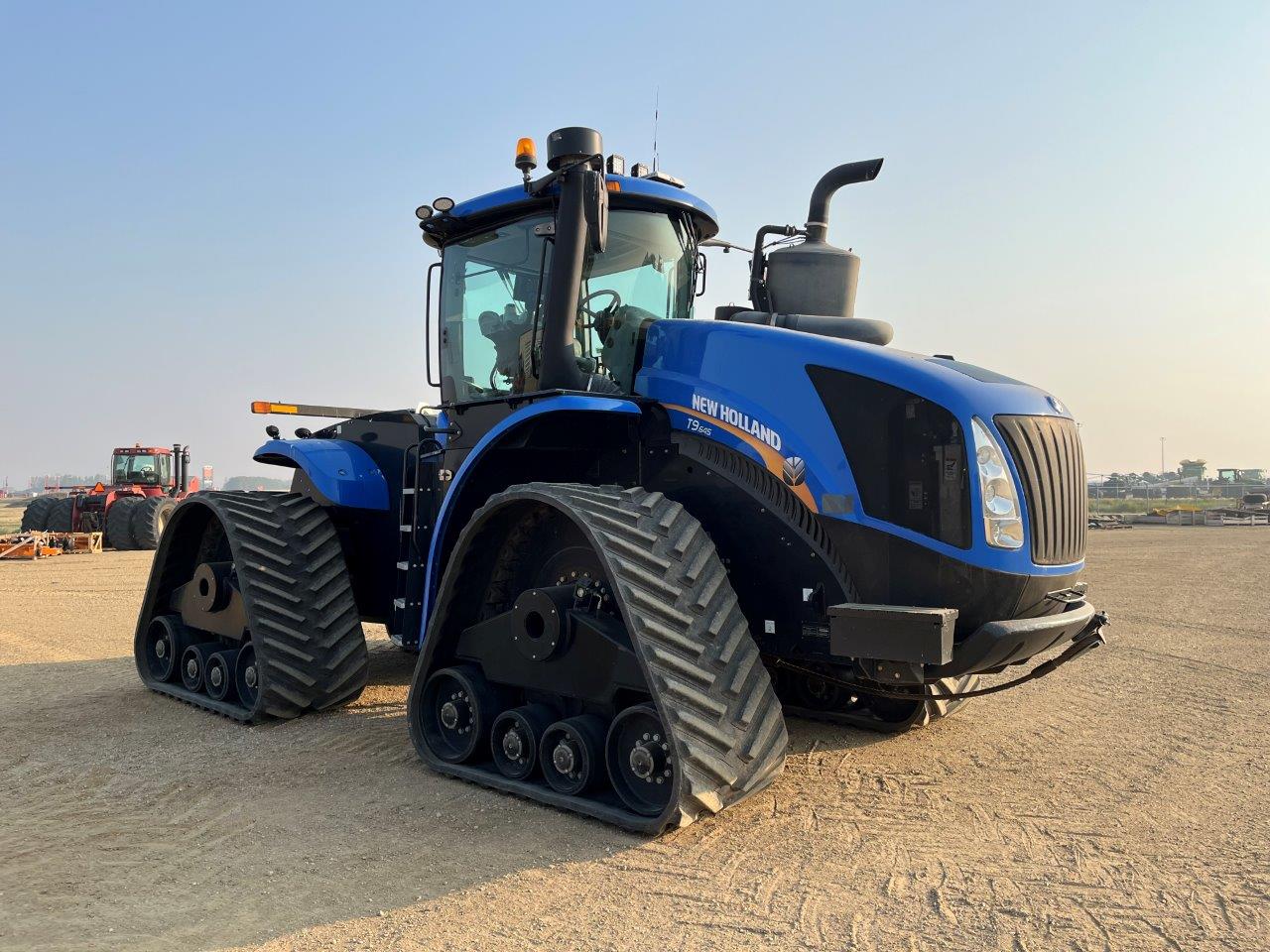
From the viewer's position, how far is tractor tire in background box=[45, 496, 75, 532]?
1002 inches

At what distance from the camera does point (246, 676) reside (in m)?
6.54

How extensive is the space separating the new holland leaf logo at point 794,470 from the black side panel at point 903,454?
0.21m

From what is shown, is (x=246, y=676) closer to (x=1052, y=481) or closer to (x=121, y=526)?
(x=1052, y=481)

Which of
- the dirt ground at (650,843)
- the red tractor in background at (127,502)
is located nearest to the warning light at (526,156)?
the dirt ground at (650,843)

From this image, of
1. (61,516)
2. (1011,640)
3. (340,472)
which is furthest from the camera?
(61,516)

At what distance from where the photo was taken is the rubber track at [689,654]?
406 centimetres

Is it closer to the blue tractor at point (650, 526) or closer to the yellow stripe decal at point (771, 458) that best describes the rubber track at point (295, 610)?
the blue tractor at point (650, 526)

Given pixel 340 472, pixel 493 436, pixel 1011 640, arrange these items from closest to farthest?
pixel 1011 640, pixel 493 436, pixel 340 472

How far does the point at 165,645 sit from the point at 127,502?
1883cm

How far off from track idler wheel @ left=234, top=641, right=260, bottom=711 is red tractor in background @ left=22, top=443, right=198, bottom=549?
18166 millimetres

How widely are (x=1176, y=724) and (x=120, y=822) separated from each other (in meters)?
6.22

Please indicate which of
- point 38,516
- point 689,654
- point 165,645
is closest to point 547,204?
point 689,654

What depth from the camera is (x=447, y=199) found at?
6.12 meters

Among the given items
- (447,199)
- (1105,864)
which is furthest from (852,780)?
(447,199)
